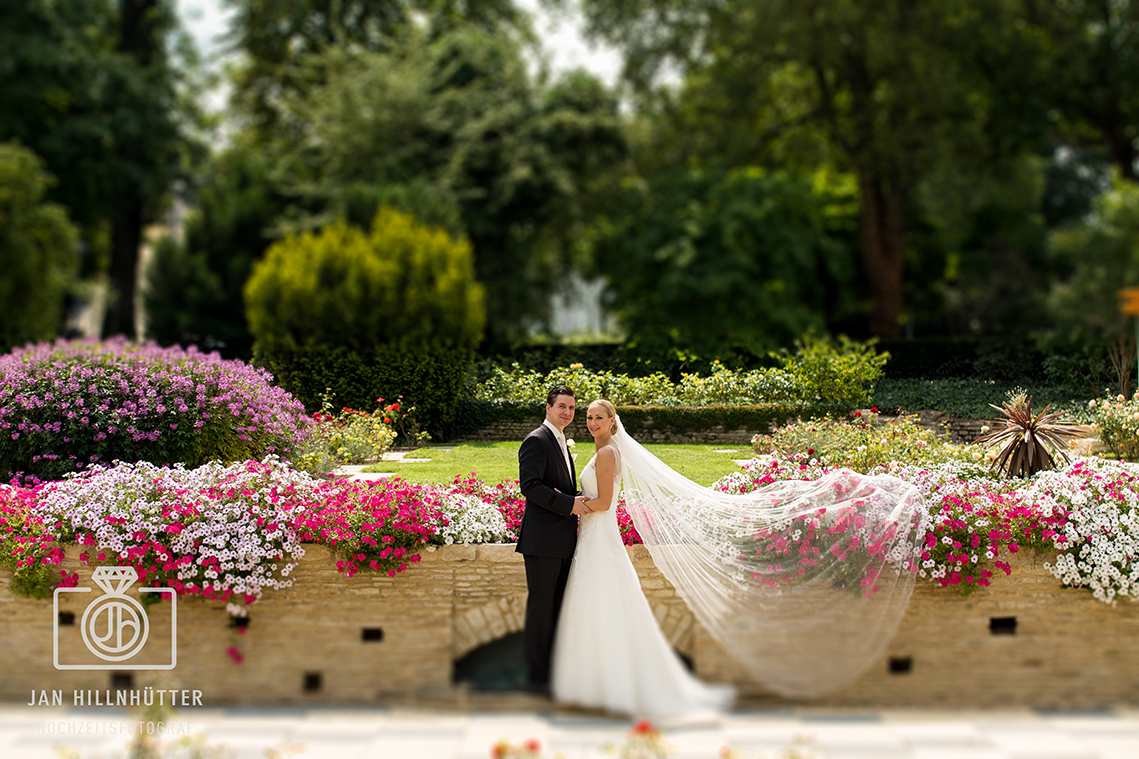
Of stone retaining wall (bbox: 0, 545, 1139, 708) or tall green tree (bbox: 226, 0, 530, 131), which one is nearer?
stone retaining wall (bbox: 0, 545, 1139, 708)

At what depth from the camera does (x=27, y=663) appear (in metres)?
5.95

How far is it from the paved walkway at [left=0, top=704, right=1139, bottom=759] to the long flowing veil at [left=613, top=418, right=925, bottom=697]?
1.61 ft

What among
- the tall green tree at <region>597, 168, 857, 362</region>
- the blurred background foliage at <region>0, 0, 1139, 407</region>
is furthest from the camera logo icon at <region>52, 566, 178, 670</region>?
the tall green tree at <region>597, 168, 857, 362</region>

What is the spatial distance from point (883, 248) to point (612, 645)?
53.6 feet

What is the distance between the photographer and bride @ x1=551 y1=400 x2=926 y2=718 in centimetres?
530

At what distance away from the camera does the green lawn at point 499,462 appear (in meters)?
7.51

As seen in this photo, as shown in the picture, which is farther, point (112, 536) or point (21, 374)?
point (21, 374)

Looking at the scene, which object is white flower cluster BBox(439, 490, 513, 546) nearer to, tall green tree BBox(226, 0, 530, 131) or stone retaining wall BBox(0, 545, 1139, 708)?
stone retaining wall BBox(0, 545, 1139, 708)

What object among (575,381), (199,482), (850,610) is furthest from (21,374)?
(850,610)

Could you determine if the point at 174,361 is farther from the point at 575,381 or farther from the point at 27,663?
the point at 575,381

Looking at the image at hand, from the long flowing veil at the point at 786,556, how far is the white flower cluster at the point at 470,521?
1.03m

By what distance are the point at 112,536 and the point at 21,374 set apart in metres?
2.39

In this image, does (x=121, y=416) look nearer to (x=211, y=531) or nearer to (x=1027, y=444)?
(x=211, y=531)

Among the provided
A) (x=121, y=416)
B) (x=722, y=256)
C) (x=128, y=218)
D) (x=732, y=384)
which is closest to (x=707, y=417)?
(x=732, y=384)
